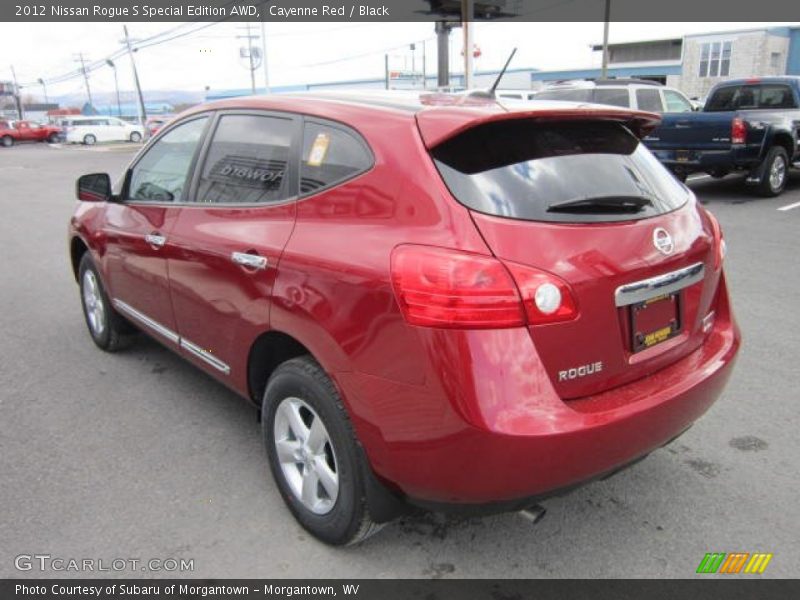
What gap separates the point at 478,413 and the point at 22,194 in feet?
55.1

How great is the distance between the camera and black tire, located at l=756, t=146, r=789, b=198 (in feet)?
35.0

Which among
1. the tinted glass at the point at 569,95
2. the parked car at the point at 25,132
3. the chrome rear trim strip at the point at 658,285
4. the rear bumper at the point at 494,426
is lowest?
the parked car at the point at 25,132

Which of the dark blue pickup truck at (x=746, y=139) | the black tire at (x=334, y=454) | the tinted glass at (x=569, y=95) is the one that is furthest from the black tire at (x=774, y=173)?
the black tire at (x=334, y=454)

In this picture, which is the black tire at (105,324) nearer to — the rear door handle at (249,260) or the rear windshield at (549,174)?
the rear door handle at (249,260)

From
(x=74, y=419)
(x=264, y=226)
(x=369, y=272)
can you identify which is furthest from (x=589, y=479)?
(x=74, y=419)

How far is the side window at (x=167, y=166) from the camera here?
142 inches

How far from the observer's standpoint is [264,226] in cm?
279

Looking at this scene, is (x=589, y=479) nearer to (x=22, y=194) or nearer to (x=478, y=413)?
(x=478, y=413)

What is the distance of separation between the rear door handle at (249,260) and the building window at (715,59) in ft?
190

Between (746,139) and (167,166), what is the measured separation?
9.38 m

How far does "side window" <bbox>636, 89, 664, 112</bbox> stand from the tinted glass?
3.17 feet

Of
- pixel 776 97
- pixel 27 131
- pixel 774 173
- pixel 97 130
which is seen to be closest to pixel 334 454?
pixel 774 173

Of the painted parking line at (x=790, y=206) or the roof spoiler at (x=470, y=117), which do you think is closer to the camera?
the roof spoiler at (x=470, y=117)

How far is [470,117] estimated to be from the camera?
2309 mm
